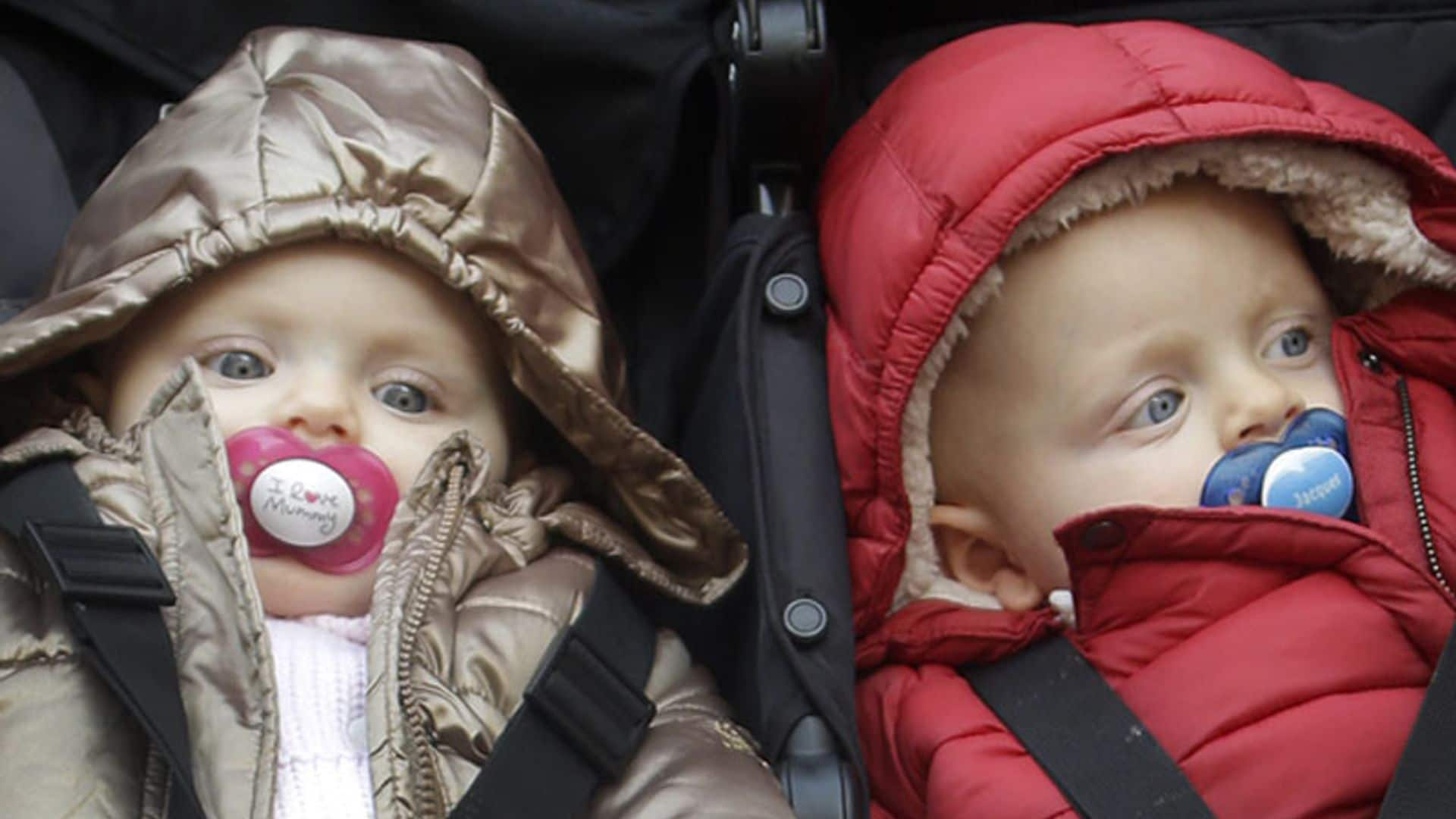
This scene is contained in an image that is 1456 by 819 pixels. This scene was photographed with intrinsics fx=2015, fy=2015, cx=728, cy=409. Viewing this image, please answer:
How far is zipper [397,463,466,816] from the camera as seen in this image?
138 cm

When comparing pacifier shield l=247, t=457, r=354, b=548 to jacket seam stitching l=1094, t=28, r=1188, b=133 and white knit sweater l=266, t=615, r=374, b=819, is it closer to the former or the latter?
white knit sweater l=266, t=615, r=374, b=819

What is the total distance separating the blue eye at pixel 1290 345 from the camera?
166cm

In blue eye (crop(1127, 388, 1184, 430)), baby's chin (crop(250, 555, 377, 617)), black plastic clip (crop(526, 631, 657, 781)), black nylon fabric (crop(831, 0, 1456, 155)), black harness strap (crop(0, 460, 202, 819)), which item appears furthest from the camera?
black nylon fabric (crop(831, 0, 1456, 155))

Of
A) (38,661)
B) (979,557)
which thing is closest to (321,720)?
(38,661)

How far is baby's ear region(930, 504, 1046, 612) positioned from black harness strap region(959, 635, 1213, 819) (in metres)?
0.11

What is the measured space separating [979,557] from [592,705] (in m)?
0.44

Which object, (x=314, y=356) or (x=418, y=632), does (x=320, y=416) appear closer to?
(x=314, y=356)

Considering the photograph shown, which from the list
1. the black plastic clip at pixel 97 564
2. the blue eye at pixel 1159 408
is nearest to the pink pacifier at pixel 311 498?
the black plastic clip at pixel 97 564

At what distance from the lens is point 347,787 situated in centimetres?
138

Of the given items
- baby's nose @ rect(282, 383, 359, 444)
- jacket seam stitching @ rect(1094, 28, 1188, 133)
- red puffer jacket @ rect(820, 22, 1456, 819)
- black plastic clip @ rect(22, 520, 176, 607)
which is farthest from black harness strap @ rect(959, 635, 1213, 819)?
black plastic clip @ rect(22, 520, 176, 607)

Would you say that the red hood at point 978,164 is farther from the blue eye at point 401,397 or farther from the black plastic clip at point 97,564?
the black plastic clip at point 97,564

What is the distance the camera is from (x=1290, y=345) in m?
1.67

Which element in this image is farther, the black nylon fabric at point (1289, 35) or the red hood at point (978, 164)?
the black nylon fabric at point (1289, 35)

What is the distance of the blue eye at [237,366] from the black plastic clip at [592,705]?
33 centimetres
